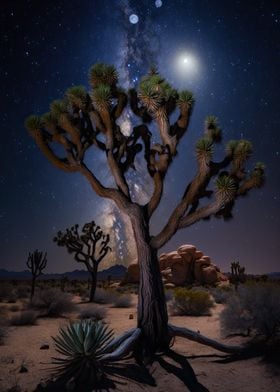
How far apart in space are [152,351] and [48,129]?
551 cm

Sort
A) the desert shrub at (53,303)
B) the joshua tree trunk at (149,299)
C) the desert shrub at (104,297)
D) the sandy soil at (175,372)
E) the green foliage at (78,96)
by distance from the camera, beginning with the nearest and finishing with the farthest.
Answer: the sandy soil at (175,372) < the joshua tree trunk at (149,299) < the green foliage at (78,96) < the desert shrub at (53,303) < the desert shrub at (104,297)

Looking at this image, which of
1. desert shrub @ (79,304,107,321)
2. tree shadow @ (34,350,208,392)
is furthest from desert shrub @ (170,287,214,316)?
tree shadow @ (34,350,208,392)

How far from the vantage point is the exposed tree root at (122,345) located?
577 cm

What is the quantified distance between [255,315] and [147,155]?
4.54 metres

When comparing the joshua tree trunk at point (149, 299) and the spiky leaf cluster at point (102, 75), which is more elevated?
the spiky leaf cluster at point (102, 75)

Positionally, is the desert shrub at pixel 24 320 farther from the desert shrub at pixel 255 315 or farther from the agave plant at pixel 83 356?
the desert shrub at pixel 255 315

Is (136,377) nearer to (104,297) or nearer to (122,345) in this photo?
(122,345)

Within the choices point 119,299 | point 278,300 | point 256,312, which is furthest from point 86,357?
point 119,299

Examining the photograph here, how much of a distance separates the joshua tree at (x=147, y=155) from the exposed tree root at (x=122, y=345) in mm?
158

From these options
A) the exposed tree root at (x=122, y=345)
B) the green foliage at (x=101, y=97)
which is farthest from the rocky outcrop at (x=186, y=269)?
the green foliage at (x=101, y=97)

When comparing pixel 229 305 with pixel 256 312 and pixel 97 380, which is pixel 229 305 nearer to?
pixel 256 312

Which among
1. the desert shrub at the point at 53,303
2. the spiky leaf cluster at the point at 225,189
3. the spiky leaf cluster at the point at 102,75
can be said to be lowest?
the desert shrub at the point at 53,303

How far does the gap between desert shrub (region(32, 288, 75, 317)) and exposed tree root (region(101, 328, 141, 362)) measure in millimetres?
7310

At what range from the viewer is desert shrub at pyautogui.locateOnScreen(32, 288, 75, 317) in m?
13.0
